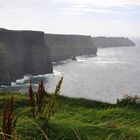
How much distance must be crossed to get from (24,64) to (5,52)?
1193cm

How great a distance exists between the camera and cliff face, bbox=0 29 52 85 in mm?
129425

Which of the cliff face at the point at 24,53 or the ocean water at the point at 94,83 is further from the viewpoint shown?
the cliff face at the point at 24,53

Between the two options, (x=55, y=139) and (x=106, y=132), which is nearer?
(x=55, y=139)

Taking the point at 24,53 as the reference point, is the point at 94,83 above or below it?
below

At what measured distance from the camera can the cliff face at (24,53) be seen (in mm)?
129425

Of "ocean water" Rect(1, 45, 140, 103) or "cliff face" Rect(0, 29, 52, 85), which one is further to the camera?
"cliff face" Rect(0, 29, 52, 85)

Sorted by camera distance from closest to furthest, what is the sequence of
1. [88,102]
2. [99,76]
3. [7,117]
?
1. [7,117]
2. [88,102]
3. [99,76]

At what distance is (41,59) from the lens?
145375 millimetres

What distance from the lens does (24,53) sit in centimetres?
14188

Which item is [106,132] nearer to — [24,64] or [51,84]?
[51,84]

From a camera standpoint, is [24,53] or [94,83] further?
[24,53]

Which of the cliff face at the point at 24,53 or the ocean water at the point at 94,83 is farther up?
the cliff face at the point at 24,53

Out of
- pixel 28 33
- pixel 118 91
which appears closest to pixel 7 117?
pixel 118 91

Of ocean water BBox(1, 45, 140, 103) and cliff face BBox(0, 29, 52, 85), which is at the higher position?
cliff face BBox(0, 29, 52, 85)
